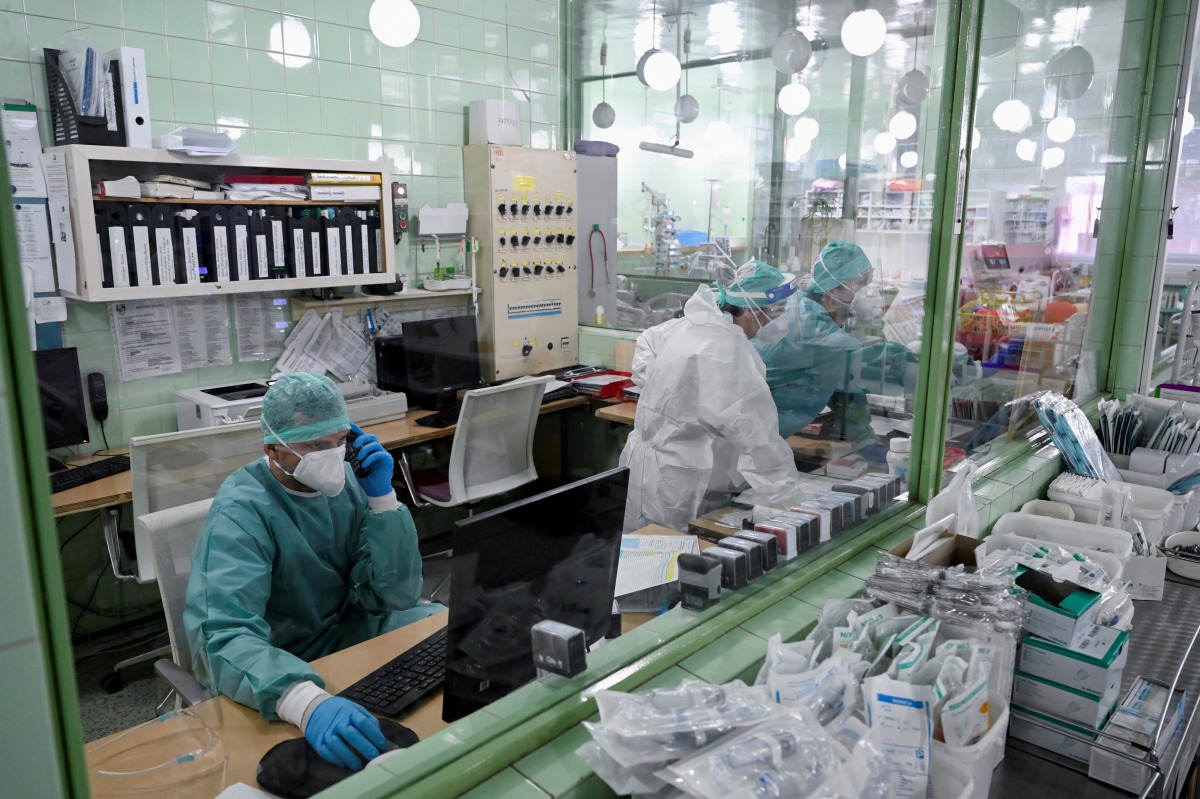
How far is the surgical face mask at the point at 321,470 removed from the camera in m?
1.82

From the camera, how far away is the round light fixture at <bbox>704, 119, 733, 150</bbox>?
16.8ft

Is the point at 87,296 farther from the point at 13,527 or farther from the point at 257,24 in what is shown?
the point at 13,527

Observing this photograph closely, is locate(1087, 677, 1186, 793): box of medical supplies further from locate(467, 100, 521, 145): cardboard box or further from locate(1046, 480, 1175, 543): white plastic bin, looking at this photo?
locate(467, 100, 521, 145): cardboard box

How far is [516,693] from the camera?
3.68 feet

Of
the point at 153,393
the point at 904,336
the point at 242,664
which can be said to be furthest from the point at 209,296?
the point at 904,336

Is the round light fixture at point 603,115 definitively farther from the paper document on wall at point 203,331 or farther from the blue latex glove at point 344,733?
the blue latex glove at point 344,733

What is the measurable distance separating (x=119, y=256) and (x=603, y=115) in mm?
2896

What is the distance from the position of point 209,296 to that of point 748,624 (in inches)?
117

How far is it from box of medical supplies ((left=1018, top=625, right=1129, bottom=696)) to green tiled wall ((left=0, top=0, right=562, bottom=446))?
298 centimetres

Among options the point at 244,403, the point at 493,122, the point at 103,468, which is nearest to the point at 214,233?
the point at 244,403

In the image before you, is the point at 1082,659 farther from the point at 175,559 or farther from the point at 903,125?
the point at 903,125

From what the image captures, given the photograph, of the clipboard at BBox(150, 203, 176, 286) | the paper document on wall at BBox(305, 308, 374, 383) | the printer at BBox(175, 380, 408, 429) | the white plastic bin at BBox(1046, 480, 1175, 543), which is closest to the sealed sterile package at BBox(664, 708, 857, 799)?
the white plastic bin at BBox(1046, 480, 1175, 543)

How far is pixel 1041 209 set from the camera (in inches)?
109

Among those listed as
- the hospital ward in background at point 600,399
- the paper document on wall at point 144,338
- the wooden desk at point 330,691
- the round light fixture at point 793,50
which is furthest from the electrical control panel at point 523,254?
the wooden desk at point 330,691
